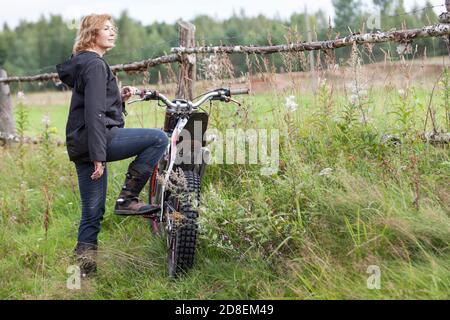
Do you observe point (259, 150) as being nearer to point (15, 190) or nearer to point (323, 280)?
point (323, 280)

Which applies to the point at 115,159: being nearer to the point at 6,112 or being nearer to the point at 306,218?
the point at 306,218

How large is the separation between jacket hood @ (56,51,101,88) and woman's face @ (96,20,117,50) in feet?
0.35

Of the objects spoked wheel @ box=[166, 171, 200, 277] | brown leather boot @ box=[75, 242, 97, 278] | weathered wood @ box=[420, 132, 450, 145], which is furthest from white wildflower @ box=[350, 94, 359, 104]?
brown leather boot @ box=[75, 242, 97, 278]

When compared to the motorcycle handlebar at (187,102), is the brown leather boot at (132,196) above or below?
below

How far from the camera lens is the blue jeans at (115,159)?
430 cm

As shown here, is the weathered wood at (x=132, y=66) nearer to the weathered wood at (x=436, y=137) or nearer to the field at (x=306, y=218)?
the field at (x=306, y=218)

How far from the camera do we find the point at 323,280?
340cm

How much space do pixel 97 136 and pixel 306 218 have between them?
4.80 ft

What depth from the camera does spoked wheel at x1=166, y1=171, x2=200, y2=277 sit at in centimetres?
403

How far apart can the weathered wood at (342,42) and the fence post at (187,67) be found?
10 cm

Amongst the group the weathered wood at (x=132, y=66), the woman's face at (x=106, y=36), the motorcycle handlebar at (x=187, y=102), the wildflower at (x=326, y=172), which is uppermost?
the woman's face at (x=106, y=36)

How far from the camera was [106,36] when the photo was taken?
435 cm

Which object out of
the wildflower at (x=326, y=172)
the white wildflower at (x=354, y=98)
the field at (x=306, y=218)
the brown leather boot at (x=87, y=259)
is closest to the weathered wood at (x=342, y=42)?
the field at (x=306, y=218)

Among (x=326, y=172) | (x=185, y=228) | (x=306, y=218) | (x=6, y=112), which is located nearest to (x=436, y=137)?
(x=326, y=172)
